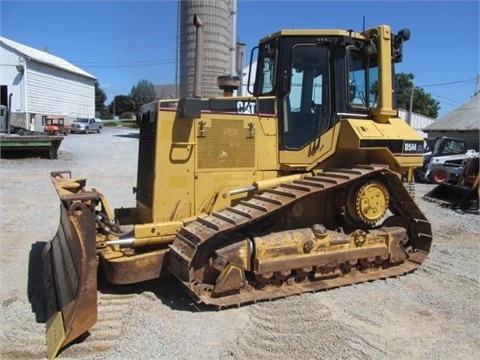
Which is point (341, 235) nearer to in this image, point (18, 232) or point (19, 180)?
point (18, 232)

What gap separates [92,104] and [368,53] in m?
45.9

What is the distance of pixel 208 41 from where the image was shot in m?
14.8

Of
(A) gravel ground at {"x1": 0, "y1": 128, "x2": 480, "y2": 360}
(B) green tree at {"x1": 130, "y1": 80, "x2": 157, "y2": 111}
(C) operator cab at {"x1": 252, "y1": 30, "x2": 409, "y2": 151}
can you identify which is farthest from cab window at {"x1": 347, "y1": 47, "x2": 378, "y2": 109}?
(B) green tree at {"x1": 130, "y1": 80, "x2": 157, "y2": 111}

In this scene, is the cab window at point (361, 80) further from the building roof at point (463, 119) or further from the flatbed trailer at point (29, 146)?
the building roof at point (463, 119)

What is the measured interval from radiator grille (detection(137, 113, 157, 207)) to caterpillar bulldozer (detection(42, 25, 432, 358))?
23 millimetres

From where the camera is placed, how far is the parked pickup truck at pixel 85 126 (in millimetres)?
37188

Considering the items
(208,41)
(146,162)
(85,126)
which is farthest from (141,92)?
(146,162)

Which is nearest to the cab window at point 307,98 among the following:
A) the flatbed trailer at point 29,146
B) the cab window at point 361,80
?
the cab window at point 361,80

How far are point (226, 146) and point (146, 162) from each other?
0.97 m

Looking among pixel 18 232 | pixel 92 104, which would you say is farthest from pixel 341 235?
pixel 92 104

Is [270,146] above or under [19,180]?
above

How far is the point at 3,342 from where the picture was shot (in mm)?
4066

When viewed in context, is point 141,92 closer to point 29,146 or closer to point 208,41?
point 29,146

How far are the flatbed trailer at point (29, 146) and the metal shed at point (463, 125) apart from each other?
838 inches
